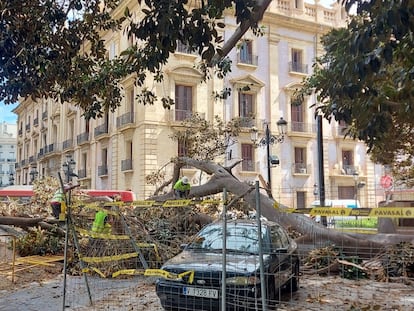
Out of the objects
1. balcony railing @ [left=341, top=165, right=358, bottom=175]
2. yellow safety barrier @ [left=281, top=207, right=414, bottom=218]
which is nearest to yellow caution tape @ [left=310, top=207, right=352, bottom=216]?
yellow safety barrier @ [left=281, top=207, right=414, bottom=218]

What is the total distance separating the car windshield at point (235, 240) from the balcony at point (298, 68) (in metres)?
30.1

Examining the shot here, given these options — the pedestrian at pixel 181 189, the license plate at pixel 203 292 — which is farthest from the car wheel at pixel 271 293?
the pedestrian at pixel 181 189

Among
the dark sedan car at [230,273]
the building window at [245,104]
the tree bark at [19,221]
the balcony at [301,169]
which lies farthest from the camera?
the balcony at [301,169]

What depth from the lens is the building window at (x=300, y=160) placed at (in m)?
35.9

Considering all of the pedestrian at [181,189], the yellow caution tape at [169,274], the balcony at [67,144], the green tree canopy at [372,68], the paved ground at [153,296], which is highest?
the balcony at [67,144]

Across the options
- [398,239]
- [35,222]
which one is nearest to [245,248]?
[398,239]

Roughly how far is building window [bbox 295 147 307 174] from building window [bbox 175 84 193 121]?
361 inches

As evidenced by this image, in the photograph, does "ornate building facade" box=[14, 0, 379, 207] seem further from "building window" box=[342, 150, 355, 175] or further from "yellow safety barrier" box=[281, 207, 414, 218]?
"yellow safety barrier" box=[281, 207, 414, 218]

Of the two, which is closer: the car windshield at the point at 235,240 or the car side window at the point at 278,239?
the car windshield at the point at 235,240

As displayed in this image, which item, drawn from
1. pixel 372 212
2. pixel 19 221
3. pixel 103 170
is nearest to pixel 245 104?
pixel 103 170

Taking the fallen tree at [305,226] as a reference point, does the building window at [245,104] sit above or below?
above

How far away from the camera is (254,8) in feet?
18.1

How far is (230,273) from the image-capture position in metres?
6.37

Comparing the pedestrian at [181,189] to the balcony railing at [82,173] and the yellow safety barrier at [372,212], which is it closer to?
the yellow safety barrier at [372,212]
